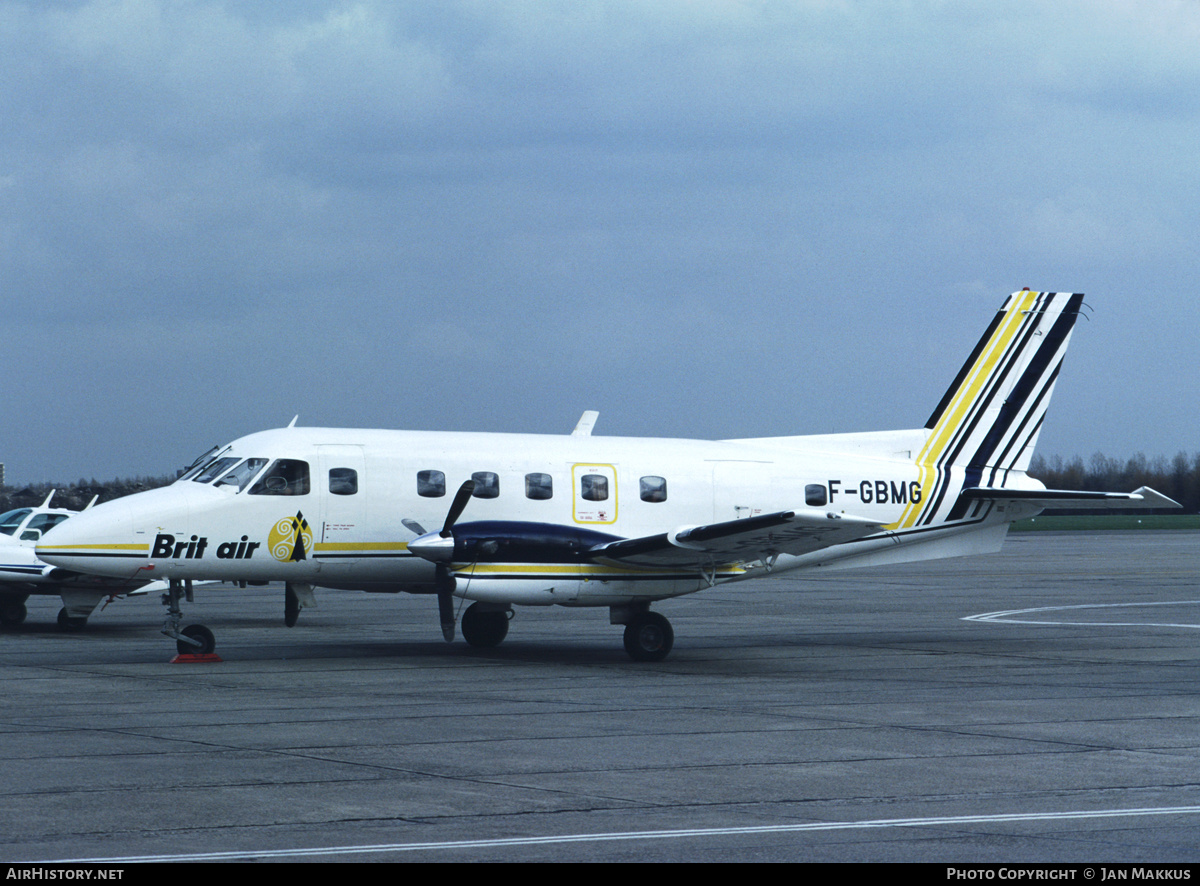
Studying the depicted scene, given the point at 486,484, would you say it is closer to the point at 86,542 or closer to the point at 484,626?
the point at 484,626

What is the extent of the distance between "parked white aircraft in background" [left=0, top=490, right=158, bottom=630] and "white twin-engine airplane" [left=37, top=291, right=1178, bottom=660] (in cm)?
430

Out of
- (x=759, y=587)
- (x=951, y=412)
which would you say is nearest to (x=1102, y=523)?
(x=759, y=587)

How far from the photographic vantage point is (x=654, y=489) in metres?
21.0

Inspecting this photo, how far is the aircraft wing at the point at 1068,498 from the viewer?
70.1 feet

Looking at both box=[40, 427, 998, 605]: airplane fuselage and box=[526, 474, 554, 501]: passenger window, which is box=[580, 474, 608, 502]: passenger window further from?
box=[526, 474, 554, 501]: passenger window

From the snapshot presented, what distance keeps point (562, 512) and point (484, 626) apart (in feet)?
7.80

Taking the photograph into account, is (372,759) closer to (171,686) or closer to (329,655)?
(171,686)

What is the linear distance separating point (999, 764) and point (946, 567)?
39.3 metres

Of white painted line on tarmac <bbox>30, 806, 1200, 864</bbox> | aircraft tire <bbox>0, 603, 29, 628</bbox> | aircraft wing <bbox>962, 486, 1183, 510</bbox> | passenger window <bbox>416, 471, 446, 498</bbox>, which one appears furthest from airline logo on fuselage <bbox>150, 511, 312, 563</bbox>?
white painted line on tarmac <bbox>30, 806, 1200, 864</bbox>

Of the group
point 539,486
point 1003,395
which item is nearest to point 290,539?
point 539,486

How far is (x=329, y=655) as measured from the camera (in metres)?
20.3

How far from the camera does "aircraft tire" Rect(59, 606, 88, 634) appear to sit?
24109 millimetres

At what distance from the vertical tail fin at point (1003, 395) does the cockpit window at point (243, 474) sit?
1041 centimetres

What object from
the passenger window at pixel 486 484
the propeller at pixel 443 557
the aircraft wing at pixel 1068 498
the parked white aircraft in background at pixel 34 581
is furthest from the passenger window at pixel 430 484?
the aircraft wing at pixel 1068 498
